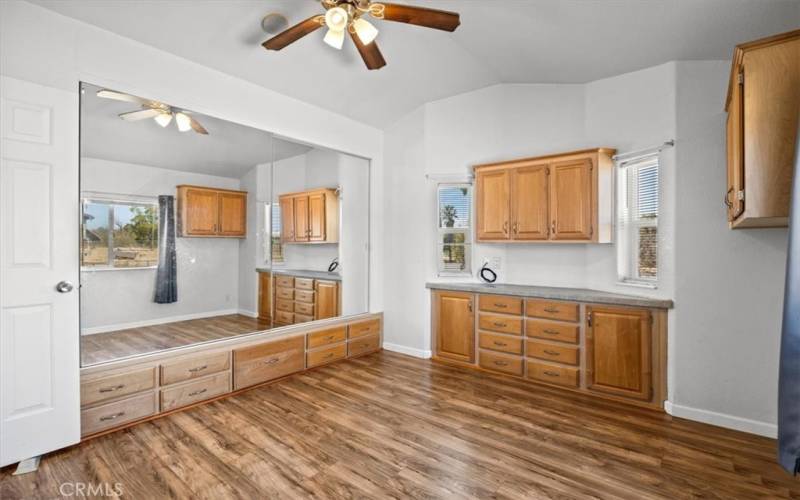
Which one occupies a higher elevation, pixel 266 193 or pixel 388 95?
pixel 388 95

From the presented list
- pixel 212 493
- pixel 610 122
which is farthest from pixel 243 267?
pixel 610 122

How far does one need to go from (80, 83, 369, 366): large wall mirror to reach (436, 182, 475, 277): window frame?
1134 mm

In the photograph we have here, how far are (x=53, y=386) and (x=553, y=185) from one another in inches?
172

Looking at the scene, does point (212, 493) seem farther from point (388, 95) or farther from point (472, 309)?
point (388, 95)

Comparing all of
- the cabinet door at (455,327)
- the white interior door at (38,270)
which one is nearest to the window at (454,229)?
the cabinet door at (455,327)

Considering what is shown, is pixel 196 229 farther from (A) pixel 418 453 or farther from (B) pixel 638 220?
(B) pixel 638 220

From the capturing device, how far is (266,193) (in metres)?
3.89

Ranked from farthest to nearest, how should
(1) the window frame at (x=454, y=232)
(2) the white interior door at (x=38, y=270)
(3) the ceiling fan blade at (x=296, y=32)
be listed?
(1) the window frame at (x=454, y=232)
(3) the ceiling fan blade at (x=296, y=32)
(2) the white interior door at (x=38, y=270)

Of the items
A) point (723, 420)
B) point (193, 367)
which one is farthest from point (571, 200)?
point (193, 367)

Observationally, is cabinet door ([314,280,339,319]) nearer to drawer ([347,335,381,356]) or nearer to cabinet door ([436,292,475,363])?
drawer ([347,335,381,356])

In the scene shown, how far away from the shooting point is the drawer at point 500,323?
395 centimetres

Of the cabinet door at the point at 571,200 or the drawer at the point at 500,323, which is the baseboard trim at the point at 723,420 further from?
the cabinet door at the point at 571,200

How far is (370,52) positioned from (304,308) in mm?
2685

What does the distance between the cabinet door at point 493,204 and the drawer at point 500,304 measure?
0.67 metres
